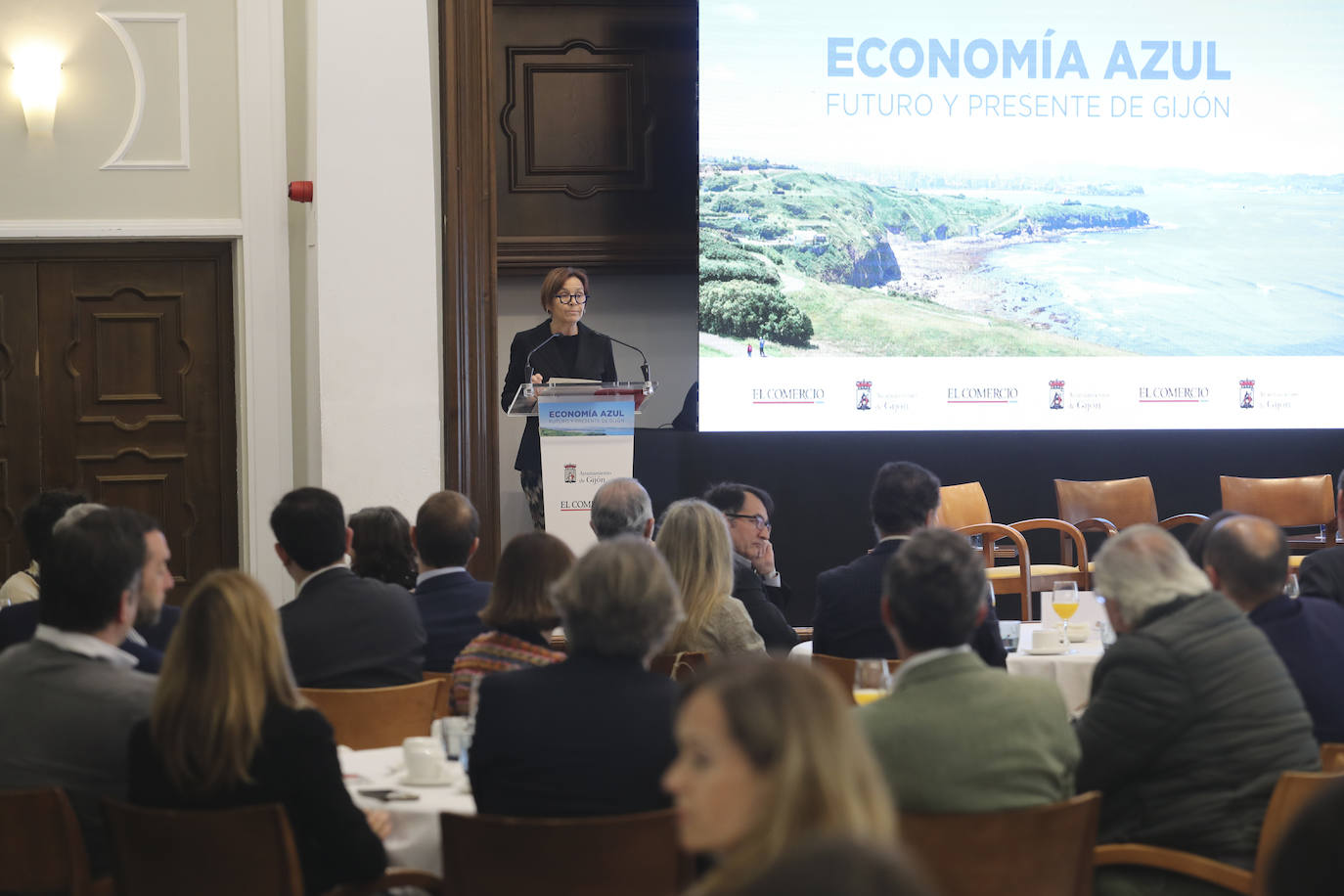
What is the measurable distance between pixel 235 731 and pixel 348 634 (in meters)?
1.14

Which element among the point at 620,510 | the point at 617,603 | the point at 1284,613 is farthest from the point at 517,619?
the point at 1284,613

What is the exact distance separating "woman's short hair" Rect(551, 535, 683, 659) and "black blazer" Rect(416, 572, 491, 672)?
1.31 m

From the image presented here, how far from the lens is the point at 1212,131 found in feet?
25.2

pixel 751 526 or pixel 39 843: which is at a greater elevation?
pixel 751 526

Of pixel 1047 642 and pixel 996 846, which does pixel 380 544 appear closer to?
pixel 1047 642

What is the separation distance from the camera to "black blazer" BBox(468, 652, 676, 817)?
2.38m

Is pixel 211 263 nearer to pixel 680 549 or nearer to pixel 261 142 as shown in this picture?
pixel 261 142

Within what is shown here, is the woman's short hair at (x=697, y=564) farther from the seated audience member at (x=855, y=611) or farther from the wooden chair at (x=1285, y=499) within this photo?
the wooden chair at (x=1285, y=499)

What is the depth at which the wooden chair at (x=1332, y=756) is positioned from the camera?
9.21 feet

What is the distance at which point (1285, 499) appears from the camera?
735 cm

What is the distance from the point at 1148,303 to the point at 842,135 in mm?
1889

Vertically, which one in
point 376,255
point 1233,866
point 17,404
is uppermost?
point 376,255

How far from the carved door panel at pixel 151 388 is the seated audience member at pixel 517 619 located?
4687 millimetres

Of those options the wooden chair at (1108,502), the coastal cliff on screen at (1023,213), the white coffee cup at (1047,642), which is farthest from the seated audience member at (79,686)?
the wooden chair at (1108,502)
